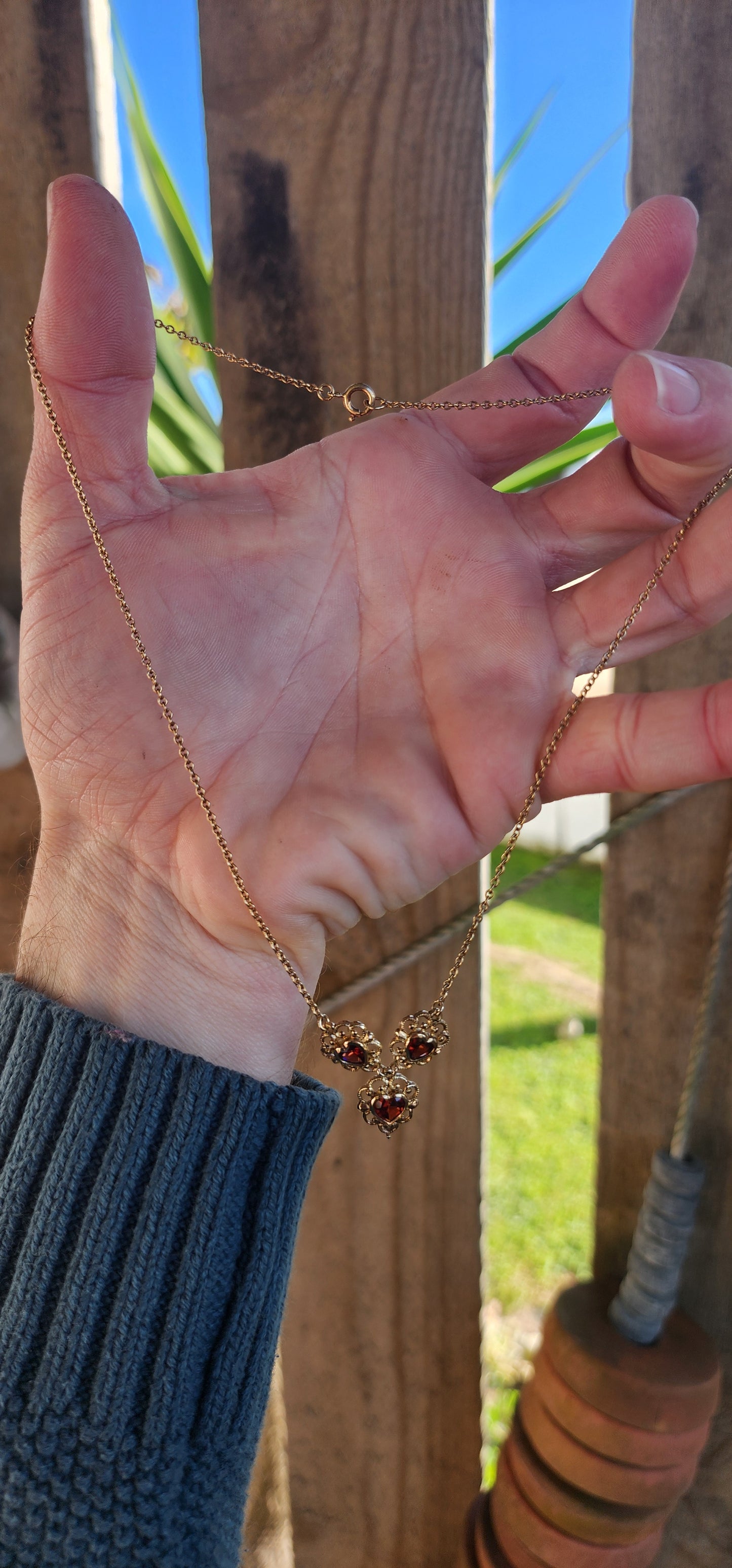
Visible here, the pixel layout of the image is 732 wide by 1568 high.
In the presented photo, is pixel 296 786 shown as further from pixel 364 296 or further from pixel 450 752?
pixel 364 296

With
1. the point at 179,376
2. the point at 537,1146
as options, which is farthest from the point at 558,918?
the point at 179,376

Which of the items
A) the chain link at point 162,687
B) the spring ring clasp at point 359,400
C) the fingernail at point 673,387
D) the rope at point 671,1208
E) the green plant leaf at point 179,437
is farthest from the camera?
the green plant leaf at point 179,437

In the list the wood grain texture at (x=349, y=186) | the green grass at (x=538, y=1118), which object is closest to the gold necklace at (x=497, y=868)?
the wood grain texture at (x=349, y=186)

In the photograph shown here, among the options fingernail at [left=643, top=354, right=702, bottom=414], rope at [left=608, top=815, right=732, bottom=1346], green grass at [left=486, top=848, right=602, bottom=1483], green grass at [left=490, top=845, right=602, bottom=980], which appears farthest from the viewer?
green grass at [left=490, top=845, right=602, bottom=980]

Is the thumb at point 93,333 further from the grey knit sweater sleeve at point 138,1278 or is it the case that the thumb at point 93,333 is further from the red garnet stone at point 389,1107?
the red garnet stone at point 389,1107

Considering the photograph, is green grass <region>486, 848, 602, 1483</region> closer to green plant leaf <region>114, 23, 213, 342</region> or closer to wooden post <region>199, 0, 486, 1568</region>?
wooden post <region>199, 0, 486, 1568</region>

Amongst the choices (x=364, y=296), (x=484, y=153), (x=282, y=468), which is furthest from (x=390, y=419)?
(x=484, y=153)

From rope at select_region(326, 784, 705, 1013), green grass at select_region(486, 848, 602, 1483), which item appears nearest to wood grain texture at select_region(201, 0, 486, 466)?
rope at select_region(326, 784, 705, 1013)
